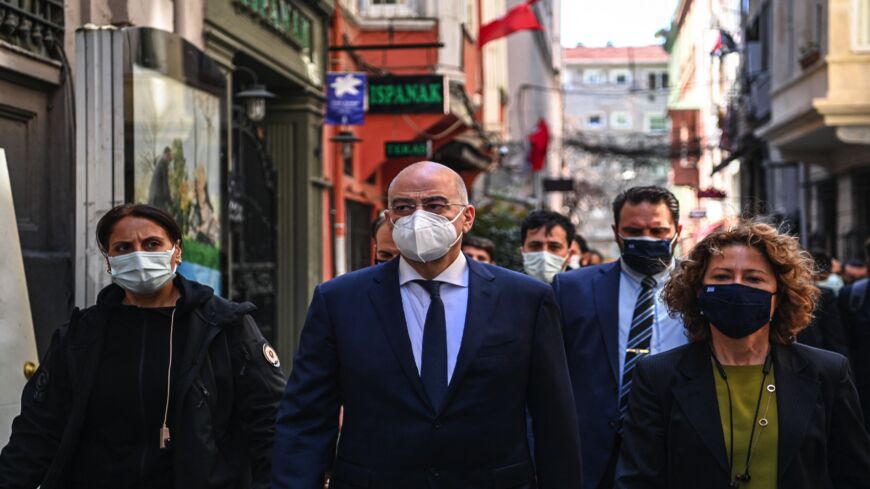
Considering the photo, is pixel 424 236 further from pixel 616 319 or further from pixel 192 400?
pixel 616 319

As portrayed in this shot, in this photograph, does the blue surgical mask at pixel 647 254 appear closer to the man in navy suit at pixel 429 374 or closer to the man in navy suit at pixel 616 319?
the man in navy suit at pixel 616 319

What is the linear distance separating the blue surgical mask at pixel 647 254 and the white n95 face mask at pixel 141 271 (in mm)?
2065

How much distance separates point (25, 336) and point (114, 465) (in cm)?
187

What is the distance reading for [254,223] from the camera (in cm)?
1418

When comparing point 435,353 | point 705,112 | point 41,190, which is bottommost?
point 435,353

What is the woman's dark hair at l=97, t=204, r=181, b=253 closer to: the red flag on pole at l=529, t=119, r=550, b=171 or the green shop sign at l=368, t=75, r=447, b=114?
the green shop sign at l=368, t=75, r=447, b=114

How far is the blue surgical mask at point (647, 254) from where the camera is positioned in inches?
230

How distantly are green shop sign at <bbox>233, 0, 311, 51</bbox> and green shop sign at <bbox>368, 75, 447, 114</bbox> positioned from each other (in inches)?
43.8

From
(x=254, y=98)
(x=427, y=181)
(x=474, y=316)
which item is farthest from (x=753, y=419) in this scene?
(x=254, y=98)

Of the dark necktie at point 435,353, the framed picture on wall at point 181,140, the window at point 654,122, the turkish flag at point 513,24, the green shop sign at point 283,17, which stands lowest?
the dark necktie at point 435,353

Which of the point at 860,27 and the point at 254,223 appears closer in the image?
the point at 254,223

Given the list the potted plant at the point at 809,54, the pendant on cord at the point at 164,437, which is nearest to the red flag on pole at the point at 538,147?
the potted plant at the point at 809,54

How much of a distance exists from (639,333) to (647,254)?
15.1 inches

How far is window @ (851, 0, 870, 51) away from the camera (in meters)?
20.7
